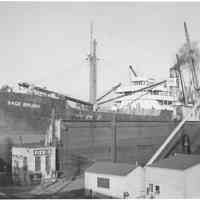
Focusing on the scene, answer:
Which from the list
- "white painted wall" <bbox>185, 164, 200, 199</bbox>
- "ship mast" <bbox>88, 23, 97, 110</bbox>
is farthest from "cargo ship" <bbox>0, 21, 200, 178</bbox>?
"white painted wall" <bbox>185, 164, 200, 199</bbox>

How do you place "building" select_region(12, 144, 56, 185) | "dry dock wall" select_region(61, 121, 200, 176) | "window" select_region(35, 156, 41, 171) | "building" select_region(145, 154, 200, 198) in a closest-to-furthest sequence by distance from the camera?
"building" select_region(145, 154, 200, 198) → "building" select_region(12, 144, 56, 185) → "window" select_region(35, 156, 41, 171) → "dry dock wall" select_region(61, 121, 200, 176)

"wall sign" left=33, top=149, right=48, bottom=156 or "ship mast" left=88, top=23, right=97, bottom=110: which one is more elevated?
"ship mast" left=88, top=23, right=97, bottom=110

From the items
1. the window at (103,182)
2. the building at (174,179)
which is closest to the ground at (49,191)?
the window at (103,182)

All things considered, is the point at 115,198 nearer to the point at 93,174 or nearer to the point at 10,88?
the point at 93,174

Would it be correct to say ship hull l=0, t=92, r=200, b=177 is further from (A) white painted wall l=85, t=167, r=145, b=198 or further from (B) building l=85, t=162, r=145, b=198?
(A) white painted wall l=85, t=167, r=145, b=198

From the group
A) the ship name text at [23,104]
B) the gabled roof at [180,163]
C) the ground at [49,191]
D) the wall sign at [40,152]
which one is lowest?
the ground at [49,191]

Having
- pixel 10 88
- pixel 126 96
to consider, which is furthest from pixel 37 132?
pixel 126 96

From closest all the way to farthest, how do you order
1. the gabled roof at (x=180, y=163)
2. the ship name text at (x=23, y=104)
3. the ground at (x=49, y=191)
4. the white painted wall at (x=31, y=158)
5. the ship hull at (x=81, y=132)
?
the ground at (x=49, y=191)
the gabled roof at (x=180, y=163)
the white painted wall at (x=31, y=158)
the ship hull at (x=81, y=132)
the ship name text at (x=23, y=104)

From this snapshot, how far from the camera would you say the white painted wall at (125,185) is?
14148 millimetres

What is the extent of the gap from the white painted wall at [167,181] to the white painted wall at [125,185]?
44 cm

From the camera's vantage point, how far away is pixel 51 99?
26625mm

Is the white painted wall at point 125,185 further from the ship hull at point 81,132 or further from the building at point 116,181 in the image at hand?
the ship hull at point 81,132

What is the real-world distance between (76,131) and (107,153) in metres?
3.21

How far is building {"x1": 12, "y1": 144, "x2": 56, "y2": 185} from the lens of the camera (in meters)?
17.3
